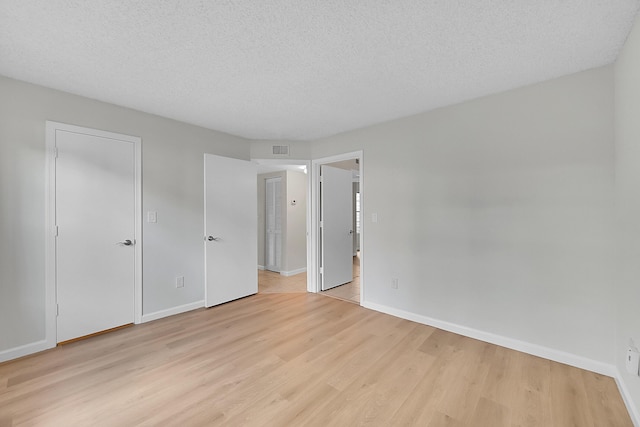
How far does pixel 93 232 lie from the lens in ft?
8.70

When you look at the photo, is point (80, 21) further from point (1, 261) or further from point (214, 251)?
point (214, 251)

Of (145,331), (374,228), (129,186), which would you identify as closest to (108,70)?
(129,186)

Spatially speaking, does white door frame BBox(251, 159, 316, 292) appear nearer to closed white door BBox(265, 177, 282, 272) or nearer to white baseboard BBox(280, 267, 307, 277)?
white baseboard BBox(280, 267, 307, 277)

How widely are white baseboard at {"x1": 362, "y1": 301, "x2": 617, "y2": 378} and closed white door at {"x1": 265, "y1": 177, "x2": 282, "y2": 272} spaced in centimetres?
287

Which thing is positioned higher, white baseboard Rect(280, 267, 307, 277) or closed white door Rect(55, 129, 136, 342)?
closed white door Rect(55, 129, 136, 342)

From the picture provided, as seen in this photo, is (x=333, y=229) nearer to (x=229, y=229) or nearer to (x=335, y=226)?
(x=335, y=226)

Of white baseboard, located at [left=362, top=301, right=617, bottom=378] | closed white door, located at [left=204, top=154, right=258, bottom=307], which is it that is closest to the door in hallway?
closed white door, located at [left=204, top=154, right=258, bottom=307]

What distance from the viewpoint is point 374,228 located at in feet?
11.2

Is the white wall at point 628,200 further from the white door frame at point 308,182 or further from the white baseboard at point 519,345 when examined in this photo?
the white door frame at point 308,182

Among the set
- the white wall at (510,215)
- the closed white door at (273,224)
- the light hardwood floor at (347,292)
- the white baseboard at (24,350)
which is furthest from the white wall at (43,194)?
the white wall at (510,215)

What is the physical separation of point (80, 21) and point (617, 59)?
351 centimetres

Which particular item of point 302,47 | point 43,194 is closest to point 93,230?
point 43,194

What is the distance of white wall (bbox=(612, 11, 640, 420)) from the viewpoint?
5.03 feet

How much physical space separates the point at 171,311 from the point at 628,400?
3.96 m
